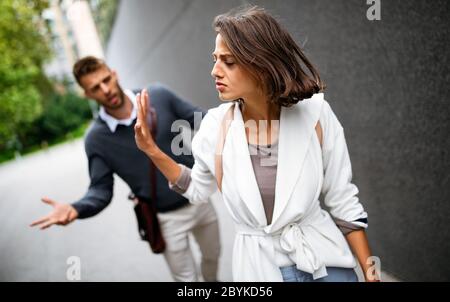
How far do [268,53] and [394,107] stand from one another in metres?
1.07

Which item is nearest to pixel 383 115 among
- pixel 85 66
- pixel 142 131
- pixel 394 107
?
pixel 394 107

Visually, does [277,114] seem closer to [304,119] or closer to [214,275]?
[304,119]

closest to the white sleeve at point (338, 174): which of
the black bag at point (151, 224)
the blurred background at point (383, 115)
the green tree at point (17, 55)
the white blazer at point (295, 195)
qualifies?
the white blazer at point (295, 195)

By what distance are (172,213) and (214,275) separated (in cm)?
76

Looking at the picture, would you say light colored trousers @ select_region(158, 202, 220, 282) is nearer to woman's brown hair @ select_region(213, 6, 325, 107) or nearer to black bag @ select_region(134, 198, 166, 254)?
black bag @ select_region(134, 198, 166, 254)

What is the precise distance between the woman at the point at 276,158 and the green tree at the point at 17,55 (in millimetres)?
2222

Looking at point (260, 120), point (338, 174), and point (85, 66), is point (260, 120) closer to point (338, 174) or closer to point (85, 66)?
point (338, 174)

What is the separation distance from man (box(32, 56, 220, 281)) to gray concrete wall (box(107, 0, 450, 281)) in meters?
0.98

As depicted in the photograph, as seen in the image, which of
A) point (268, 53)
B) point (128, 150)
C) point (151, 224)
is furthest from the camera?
point (151, 224)

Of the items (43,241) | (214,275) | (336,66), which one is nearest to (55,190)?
Answer: (43,241)

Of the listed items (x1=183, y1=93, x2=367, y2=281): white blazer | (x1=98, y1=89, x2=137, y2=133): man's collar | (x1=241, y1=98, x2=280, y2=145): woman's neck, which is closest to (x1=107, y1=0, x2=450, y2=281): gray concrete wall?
(x1=241, y1=98, x2=280, y2=145): woman's neck

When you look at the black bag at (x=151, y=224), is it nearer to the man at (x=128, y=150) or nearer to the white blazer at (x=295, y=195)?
the man at (x=128, y=150)

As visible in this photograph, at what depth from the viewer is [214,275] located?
2.80 meters

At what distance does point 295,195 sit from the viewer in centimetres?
129
